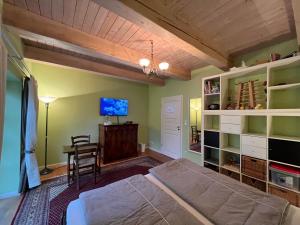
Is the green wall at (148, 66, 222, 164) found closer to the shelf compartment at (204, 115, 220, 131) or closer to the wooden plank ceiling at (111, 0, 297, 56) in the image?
the shelf compartment at (204, 115, 220, 131)

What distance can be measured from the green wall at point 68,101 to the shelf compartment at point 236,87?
3.07m

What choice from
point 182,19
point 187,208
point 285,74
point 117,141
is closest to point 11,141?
point 117,141

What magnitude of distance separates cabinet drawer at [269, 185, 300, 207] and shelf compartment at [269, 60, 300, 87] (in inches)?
57.8

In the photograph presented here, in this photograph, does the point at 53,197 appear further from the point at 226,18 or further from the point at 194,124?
the point at 226,18

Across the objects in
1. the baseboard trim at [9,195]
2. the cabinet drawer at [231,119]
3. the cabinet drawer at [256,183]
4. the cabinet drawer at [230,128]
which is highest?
the cabinet drawer at [231,119]

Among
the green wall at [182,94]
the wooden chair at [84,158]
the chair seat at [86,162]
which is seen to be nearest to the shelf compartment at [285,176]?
the green wall at [182,94]

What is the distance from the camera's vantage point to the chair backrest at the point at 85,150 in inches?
103

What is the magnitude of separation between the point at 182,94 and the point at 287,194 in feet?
9.36

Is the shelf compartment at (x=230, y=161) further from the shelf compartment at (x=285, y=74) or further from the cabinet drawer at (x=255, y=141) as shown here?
the shelf compartment at (x=285, y=74)

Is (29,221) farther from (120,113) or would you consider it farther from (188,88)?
(188,88)

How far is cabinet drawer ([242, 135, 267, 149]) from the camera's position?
7.16 ft

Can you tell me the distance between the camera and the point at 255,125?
8.61 feet

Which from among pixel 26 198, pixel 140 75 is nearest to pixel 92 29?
pixel 140 75

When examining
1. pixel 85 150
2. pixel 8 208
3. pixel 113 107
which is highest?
pixel 113 107
